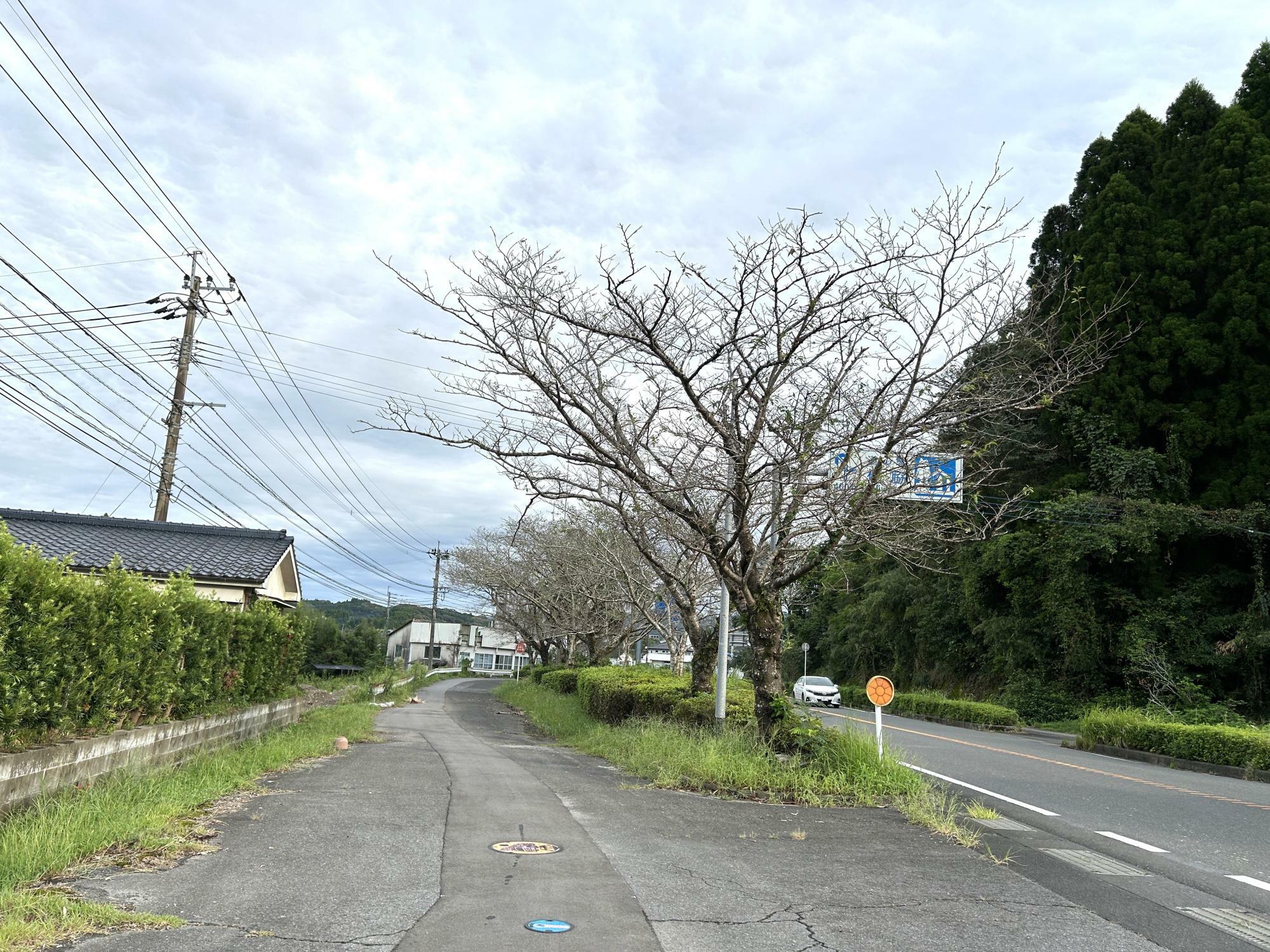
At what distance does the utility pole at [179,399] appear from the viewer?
19703 mm

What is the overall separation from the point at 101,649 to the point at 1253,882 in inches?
382

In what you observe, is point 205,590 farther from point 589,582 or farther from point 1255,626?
point 1255,626

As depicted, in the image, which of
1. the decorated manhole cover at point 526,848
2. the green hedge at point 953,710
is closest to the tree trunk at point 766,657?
the decorated manhole cover at point 526,848

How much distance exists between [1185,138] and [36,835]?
32.1 meters

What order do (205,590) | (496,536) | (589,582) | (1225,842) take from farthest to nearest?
A: (496,536) < (589,582) < (205,590) < (1225,842)

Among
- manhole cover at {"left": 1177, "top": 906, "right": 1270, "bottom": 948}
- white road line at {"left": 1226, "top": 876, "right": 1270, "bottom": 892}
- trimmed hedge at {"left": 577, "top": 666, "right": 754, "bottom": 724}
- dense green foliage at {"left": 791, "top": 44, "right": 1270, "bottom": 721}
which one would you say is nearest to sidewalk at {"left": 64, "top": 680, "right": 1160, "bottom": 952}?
manhole cover at {"left": 1177, "top": 906, "right": 1270, "bottom": 948}

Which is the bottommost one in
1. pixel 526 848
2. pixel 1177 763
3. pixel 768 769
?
pixel 1177 763

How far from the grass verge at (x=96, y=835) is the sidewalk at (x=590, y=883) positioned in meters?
0.26

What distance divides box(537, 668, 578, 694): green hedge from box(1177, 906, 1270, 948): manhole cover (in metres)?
23.0

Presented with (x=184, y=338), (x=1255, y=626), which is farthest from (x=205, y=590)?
(x=1255, y=626)

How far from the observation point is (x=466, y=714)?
92.2 ft

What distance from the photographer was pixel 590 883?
5.78m

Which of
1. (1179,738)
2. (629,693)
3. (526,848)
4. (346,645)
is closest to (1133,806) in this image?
(526,848)

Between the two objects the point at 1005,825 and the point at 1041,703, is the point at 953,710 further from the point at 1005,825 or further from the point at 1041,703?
the point at 1005,825
